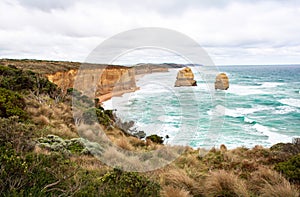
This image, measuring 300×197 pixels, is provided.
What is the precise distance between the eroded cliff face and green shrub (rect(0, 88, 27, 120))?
588 centimetres

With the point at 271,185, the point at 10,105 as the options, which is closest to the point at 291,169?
the point at 271,185

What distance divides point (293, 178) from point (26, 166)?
16.1 ft

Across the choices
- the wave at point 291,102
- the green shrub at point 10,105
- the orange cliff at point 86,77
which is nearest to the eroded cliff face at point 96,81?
the orange cliff at point 86,77

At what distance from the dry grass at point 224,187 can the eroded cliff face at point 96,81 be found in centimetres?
1004

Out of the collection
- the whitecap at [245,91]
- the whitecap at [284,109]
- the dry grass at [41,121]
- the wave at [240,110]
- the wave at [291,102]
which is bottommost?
the wave at [240,110]

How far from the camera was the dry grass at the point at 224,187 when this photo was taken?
4.59 meters

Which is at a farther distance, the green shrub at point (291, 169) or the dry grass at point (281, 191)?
the green shrub at point (291, 169)

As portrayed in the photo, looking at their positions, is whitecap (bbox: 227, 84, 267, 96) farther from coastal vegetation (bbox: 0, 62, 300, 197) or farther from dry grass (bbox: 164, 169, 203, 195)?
dry grass (bbox: 164, 169, 203, 195)

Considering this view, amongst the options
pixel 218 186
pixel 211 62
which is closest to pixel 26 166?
pixel 218 186

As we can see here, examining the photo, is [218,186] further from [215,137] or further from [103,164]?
[215,137]

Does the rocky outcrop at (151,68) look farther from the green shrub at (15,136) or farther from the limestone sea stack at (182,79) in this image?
the green shrub at (15,136)

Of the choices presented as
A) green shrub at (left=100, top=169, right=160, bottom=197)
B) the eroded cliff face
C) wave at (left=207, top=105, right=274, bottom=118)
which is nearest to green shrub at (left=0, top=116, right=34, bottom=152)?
green shrub at (left=100, top=169, right=160, bottom=197)

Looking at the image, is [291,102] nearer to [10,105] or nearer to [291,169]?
[291,169]

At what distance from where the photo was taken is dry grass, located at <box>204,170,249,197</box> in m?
4.59
